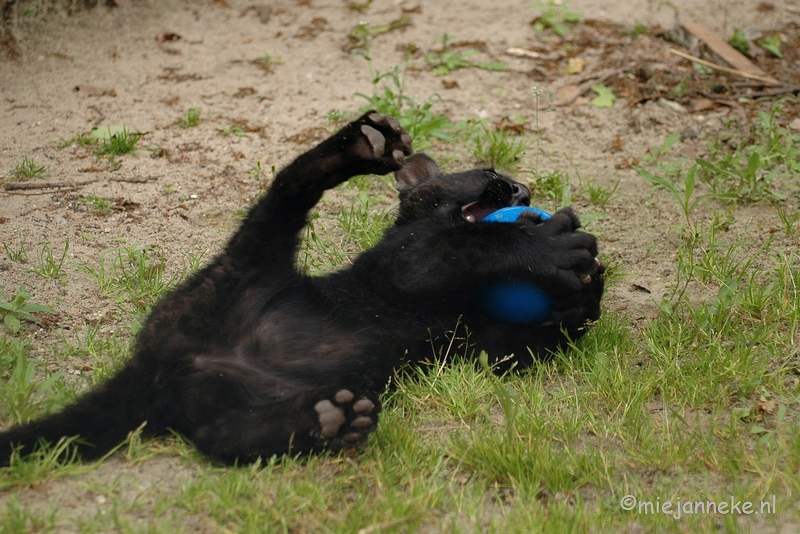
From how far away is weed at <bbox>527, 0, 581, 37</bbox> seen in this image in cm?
726

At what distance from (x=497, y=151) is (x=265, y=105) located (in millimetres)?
1811

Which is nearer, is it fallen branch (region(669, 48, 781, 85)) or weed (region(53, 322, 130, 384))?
weed (region(53, 322, 130, 384))

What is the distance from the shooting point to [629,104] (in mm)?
6133

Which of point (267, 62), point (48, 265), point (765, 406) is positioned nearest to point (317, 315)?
point (48, 265)

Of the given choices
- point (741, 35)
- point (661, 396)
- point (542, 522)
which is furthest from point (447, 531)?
point (741, 35)

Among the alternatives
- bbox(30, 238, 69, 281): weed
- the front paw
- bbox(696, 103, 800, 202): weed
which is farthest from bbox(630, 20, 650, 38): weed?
bbox(30, 238, 69, 281): weed

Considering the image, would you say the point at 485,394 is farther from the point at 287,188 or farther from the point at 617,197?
the point at 617,197

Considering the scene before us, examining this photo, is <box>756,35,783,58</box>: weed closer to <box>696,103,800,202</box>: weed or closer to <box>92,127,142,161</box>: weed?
<box>696,103,800,202</box>: weed

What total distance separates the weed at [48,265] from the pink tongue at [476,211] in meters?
2.03

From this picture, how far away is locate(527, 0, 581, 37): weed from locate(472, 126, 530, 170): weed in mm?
2178

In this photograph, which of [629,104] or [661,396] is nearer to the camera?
[661,396]

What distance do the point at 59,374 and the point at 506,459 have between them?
1783 millimetres

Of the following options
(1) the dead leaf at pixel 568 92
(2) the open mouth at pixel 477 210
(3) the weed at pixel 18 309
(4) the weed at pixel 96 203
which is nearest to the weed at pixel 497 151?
(1) the dead leaf at pixel 568 92

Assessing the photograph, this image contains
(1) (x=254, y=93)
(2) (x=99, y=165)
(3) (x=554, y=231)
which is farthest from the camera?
(1) (x=254, y=93)
